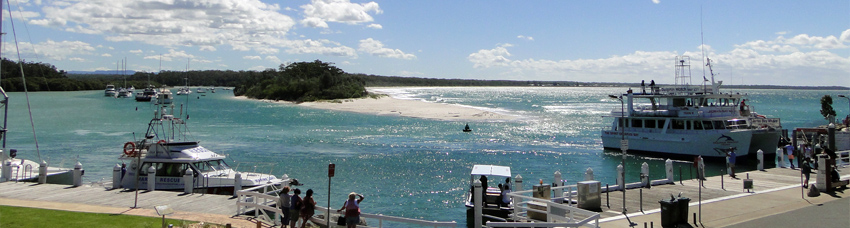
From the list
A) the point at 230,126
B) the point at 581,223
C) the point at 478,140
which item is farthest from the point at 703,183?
the point at 230,126

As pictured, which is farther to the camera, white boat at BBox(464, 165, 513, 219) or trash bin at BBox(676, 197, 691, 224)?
white boat at BBox(464, 165, 513, 219)

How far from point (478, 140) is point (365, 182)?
1126 inches

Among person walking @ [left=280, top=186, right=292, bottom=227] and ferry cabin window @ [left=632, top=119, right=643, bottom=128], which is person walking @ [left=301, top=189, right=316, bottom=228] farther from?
ferry cabin window @ [left=632, top=119, right=643, bottom=128]

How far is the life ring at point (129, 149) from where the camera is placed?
82.5ft

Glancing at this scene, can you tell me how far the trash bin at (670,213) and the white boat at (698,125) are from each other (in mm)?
28040

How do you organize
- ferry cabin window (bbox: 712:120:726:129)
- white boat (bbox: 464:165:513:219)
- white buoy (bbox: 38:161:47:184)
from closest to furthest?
white boat (bbox: 464:165:513:219) < white buoy (bbox: 38:161:47:184) < ferry cabin window (bbox: 712:120:726:129)

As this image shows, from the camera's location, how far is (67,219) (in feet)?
55.9

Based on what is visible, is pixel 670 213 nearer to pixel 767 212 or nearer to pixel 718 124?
pixel 767 212

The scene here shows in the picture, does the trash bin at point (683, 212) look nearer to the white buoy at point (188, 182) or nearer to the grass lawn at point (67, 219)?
the grass lawn at point (67, 219)

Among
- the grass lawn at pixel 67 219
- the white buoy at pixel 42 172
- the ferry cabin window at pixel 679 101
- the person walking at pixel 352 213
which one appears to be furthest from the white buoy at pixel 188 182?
the ferry cabin window at pixel 679 101

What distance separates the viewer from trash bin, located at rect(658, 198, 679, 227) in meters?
17.3

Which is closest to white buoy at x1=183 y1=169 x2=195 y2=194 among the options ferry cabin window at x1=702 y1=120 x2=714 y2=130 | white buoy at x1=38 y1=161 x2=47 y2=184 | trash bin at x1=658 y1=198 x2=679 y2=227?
white buoy at x1=38 y1=161 x2=47 y2=184

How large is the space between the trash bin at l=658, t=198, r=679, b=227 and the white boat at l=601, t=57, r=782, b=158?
2804 centimetres

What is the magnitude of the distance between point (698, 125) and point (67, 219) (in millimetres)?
42684
